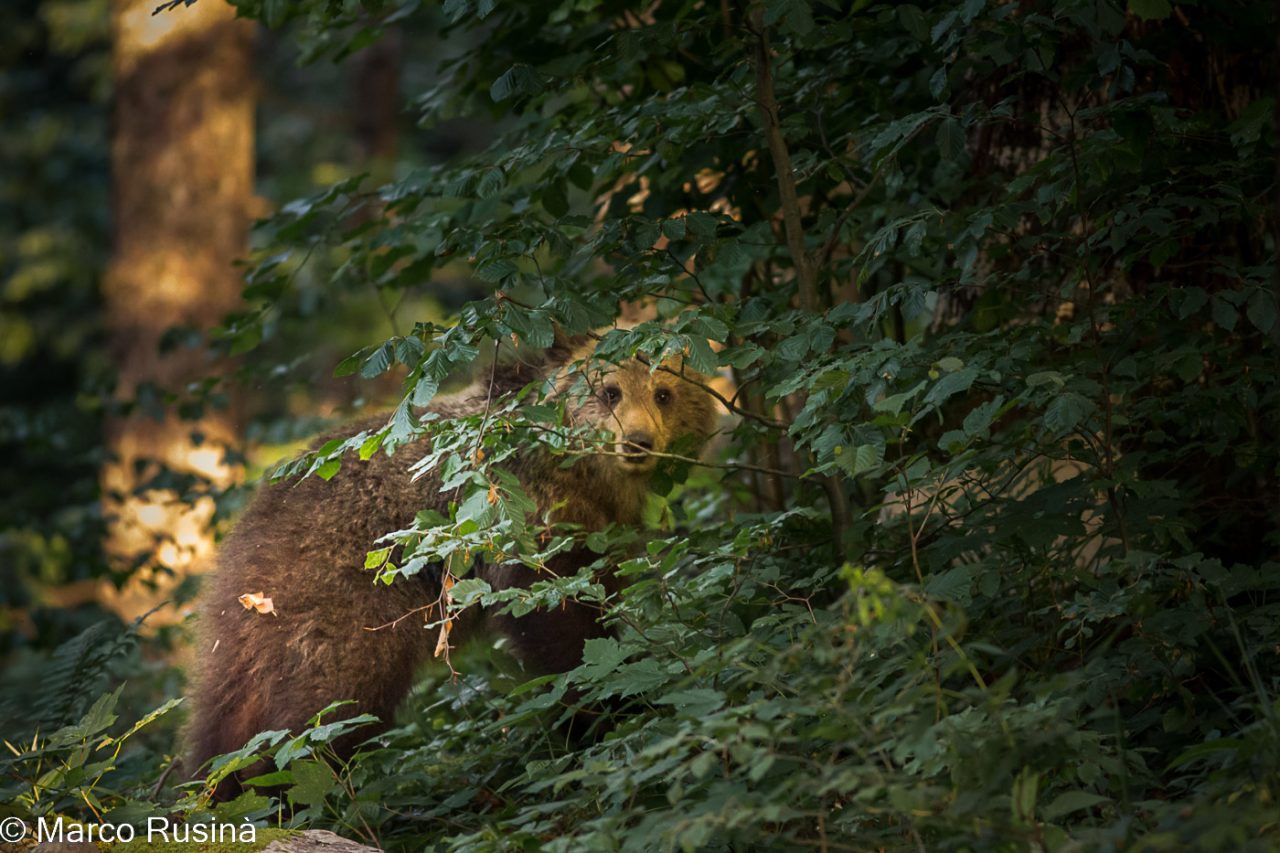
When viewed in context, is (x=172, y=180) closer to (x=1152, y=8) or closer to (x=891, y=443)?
(x=891, y=443)

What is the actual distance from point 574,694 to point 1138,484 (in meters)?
2.49

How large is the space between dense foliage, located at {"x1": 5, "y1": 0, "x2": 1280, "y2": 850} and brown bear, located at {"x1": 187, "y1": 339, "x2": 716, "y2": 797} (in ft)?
1.08

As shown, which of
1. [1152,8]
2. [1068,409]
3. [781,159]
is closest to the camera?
[1068,409]

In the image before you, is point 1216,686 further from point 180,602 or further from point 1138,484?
point 180,602

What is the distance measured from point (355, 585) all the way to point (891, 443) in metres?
2.17

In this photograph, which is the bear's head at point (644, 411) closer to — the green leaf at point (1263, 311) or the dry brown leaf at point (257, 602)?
the dry brown leaf at point (257, 602)

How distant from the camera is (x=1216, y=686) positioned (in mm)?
3734

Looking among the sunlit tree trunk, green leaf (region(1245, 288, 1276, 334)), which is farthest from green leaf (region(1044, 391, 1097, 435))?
the sunlit tree trunk

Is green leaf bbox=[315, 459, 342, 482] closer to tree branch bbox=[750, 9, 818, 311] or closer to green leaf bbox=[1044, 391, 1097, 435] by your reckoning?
tree branch bbox=[750, 9, 818, 311]

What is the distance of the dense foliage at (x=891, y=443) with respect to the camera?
2.69 metres

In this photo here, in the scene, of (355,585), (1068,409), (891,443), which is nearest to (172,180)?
(355,585)

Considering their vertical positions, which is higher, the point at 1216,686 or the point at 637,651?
the point at 637,651

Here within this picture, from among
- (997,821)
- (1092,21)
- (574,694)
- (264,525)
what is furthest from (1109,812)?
(264,525)

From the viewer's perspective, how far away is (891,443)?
4.05 m
